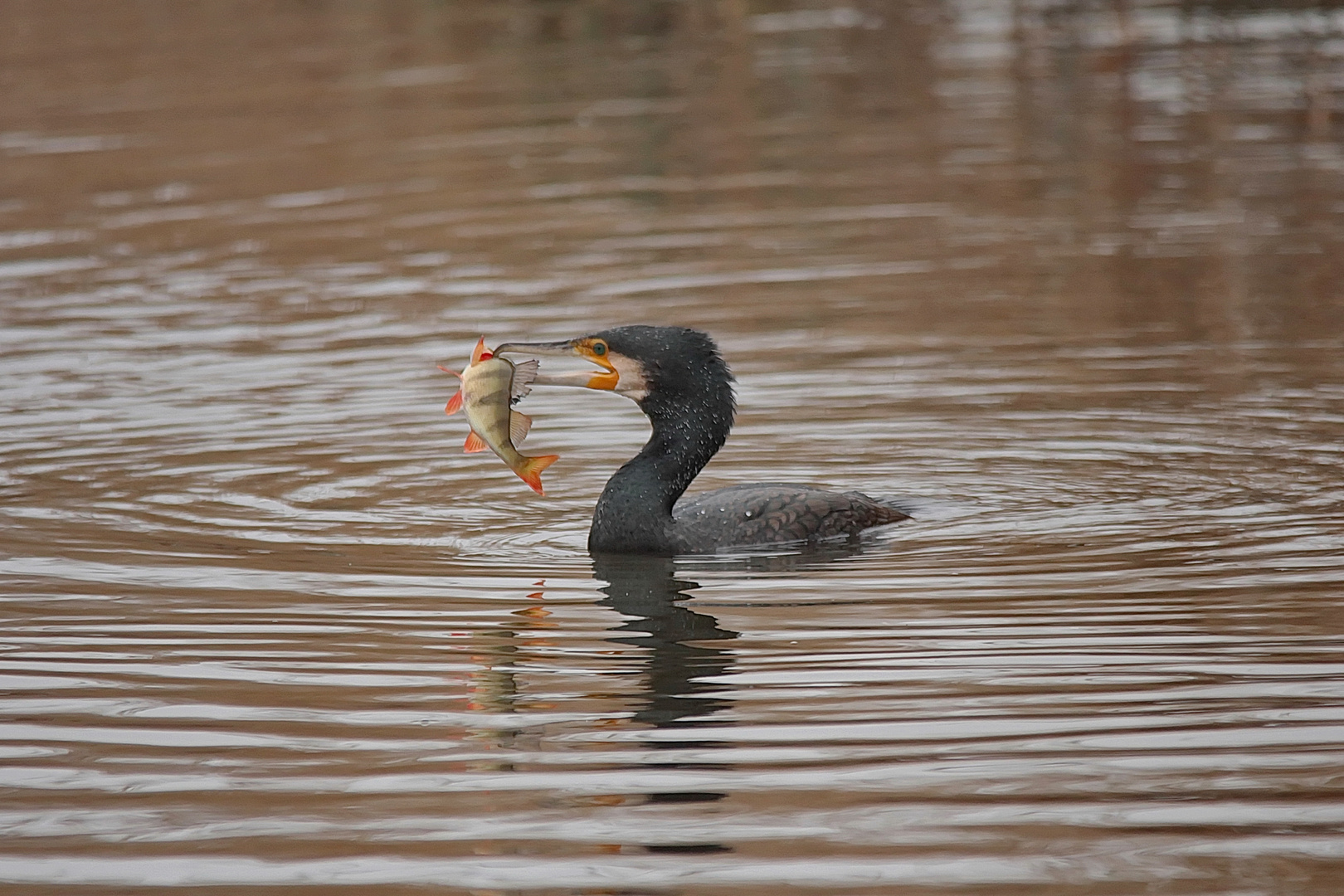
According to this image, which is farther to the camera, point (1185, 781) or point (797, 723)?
point (797, 723)

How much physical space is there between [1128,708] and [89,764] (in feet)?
10.1

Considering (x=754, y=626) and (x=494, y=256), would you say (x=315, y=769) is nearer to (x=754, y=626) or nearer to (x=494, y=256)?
(x=754, y=626)

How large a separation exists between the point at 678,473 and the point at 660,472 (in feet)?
0.26

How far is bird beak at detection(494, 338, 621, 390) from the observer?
28.4 ft

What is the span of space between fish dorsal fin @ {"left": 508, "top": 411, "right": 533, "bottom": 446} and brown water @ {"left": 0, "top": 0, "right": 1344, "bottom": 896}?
22.0 inches

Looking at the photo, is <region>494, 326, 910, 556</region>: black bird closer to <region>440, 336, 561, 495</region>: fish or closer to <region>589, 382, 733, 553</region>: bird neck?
<region>589, 382, 733, 553</region>: bird neck

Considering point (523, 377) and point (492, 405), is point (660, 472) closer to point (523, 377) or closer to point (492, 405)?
point (523, 377)

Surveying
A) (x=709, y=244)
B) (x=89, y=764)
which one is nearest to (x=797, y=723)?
(x=89, y=764)

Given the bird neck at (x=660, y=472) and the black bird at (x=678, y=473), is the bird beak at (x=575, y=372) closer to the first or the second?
the black bird at (x=678, y=473)

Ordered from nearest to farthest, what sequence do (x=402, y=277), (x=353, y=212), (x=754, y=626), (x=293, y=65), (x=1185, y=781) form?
(x=1185, y=781) → (x=754, y=626) → (x=402, y=277) → (x=353, y=212) → (x=293, y=65)

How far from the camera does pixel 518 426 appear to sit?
8.61 metres

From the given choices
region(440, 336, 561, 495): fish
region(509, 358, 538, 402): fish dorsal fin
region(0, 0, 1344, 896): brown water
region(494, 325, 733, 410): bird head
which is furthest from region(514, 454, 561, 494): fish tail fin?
region(494, 325, 733, 410): bird head

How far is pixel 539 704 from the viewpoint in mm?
6500

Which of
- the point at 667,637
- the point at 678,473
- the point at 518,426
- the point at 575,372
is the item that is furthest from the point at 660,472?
the point at 667,637
